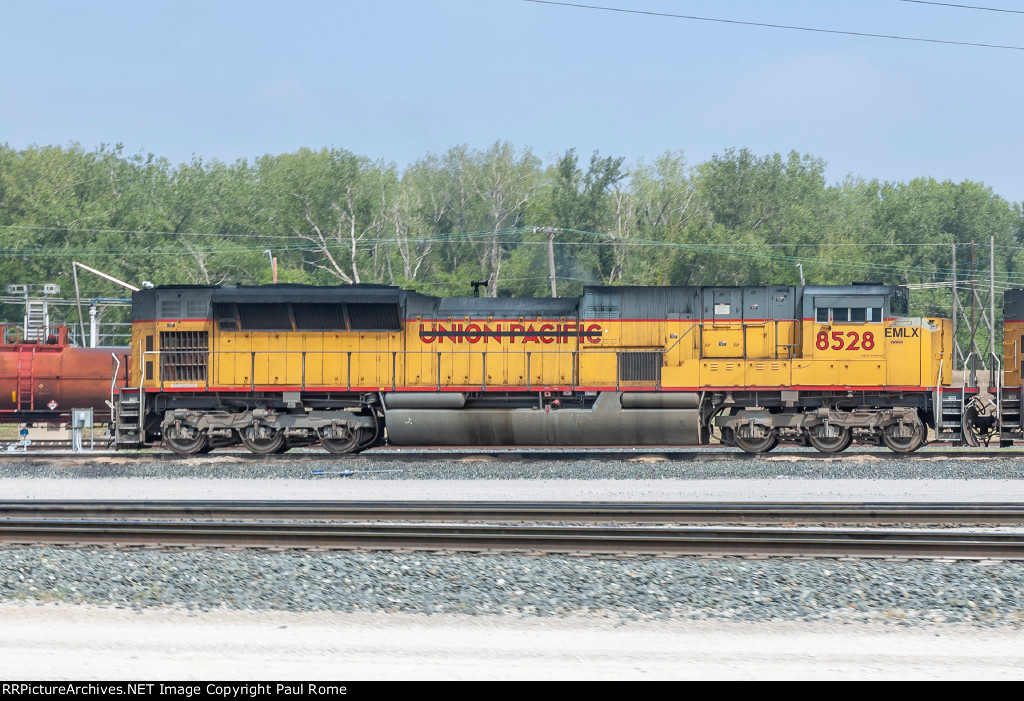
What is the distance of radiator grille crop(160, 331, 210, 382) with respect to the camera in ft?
58.4

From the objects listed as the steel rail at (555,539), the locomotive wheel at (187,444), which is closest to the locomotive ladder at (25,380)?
the locomotive wheel at (187,444)

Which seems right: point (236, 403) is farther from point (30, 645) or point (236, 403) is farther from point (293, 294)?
point (30, 645)

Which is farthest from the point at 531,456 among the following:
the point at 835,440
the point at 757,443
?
the point at 835,440

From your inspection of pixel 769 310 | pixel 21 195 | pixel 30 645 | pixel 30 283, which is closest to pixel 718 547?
pixel 30 645

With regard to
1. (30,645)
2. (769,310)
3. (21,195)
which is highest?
(21,195)

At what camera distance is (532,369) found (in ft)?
58.2

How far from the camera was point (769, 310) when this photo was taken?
694 inches

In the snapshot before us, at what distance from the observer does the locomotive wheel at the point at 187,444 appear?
17.6 metres

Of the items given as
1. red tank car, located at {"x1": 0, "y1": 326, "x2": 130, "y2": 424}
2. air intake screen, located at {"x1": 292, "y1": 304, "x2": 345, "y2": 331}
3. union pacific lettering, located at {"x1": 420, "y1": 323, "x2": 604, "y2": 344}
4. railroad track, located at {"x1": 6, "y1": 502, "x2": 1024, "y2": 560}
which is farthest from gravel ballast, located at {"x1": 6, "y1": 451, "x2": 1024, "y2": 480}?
red tank car, located at {"x1": 0, "y1": 326, "x2": 130, "y2": 424}

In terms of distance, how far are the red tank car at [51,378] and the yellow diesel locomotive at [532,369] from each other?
4502mm

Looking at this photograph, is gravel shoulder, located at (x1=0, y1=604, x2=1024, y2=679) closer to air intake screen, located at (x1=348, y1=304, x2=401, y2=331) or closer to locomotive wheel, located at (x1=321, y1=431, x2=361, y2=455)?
locomotive wheel, located at (x1=321, y1=431, x2=361, y2=455)

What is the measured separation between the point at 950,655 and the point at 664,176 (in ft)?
170

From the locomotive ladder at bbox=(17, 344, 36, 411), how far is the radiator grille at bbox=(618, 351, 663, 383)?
12795 mm

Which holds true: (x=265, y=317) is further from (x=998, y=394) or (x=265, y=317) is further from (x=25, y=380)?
(x=998, y=394)
